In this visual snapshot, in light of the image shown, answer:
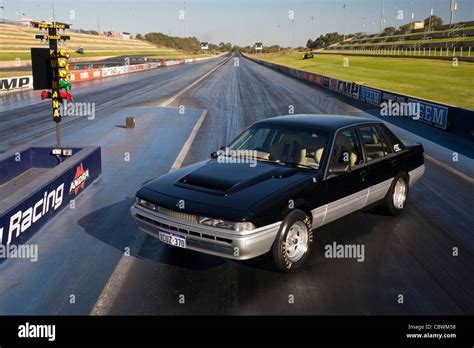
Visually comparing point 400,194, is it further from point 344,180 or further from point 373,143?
point 344,180

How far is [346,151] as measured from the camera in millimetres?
6641

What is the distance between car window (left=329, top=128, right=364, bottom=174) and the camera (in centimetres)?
629

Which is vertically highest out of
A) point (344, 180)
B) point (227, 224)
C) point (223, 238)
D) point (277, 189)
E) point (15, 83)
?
point (15, 83)

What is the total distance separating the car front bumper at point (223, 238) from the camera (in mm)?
5027

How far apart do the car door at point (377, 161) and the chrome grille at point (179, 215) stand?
2953 mm

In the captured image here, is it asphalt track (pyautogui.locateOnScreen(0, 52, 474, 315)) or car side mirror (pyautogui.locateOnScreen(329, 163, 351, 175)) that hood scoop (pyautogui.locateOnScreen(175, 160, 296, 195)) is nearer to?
car side mirror (pyautogui.locateOnScreen(329, 163, 351, 175))

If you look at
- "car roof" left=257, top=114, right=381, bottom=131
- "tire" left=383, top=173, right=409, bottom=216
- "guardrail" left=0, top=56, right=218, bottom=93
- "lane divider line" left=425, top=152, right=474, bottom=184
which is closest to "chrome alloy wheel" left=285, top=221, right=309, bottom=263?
"car roof" left=257, top=114, right=381, bottom=131

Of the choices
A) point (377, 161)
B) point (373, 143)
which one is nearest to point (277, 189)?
point (377, 161)

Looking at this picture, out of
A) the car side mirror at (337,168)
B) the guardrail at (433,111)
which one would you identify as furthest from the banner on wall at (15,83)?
the car side mirror at (337,168)

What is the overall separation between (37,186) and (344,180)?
446 cm

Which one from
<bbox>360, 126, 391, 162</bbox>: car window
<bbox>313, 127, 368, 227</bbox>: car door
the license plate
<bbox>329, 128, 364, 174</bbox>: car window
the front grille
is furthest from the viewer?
<bbox>360, 126, 391, 162</bbox>: car window

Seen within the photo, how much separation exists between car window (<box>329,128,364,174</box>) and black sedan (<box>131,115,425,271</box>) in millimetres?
14
